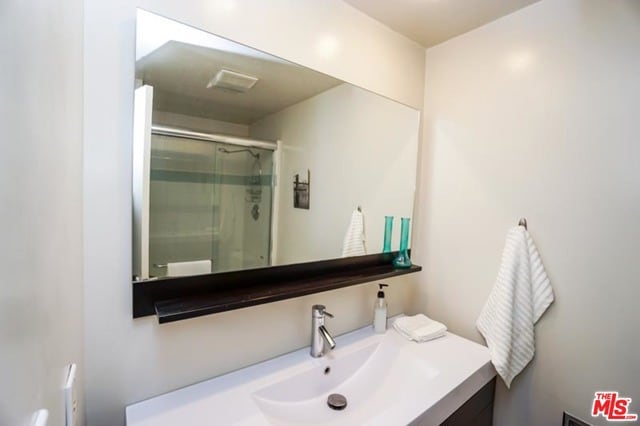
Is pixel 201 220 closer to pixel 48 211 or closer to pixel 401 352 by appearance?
pixel 48 211

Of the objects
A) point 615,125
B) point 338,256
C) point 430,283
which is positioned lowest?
point 430,283

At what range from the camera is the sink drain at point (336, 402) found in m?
1.07

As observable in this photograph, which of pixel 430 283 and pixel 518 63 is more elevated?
pixel 518 63

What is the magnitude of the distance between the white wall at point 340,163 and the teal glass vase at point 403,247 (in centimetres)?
3

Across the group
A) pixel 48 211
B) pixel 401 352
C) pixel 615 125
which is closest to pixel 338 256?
pixel 401 352

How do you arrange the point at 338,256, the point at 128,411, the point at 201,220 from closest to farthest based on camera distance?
the point at 128,411 < the point at 201,220 < the point at 338,256

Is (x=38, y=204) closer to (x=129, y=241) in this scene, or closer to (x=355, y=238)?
(x=129, y=241)

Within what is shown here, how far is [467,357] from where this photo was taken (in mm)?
1219

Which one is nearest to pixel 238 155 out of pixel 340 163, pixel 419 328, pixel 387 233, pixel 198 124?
pixel 198 124

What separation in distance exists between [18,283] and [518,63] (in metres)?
1.71

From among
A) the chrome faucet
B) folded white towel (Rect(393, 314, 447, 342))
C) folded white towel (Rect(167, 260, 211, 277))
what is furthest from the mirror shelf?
folded white towel (Rect(393, 314, 447, 342))

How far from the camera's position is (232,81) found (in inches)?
40.1

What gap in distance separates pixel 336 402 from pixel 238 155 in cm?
96

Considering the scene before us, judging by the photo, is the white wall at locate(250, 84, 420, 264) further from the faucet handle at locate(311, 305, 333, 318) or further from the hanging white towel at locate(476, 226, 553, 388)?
the hanging white towel at locate(476, 226, 553, 388)
